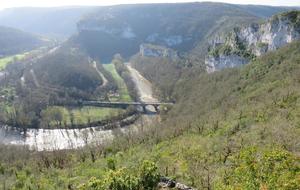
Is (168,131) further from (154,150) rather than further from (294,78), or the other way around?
(294,78)

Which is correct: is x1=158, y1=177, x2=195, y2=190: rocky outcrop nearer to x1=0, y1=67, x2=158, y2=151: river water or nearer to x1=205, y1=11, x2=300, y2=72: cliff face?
x1=0, y1=67, x2=158, y2=151: river water

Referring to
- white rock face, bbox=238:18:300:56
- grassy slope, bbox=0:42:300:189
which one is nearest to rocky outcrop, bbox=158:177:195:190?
grassy slope, bbox=0:42:300:189

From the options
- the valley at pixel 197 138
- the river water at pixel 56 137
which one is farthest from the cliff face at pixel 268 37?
the river water at pixel 56 137

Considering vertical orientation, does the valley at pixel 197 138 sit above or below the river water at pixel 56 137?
above

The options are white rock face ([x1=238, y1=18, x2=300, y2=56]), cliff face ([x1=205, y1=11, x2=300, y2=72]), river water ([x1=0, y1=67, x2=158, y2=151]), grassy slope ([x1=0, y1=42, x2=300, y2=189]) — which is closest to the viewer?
grassy slope ([x1=0, y1=42, x2=300, y2=189])

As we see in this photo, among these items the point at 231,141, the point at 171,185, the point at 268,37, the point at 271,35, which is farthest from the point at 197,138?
the point at 268,37

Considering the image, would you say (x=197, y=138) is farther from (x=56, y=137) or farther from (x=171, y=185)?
(x=56, y=137)

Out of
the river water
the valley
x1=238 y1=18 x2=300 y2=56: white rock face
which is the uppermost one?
x1=238 y1=18 x2=300 y2=56: white rock face

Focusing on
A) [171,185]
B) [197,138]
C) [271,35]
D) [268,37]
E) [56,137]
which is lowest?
[56,137]

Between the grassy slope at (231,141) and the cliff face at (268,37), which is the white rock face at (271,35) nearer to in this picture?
the cliff face at (268,37)
